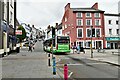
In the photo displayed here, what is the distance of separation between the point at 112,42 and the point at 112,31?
307 centimetres

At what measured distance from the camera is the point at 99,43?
62875 mm

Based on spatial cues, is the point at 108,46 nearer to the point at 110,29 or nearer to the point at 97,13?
the point at 110,29

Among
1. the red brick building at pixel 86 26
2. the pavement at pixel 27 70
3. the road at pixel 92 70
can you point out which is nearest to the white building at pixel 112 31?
the red brick building at pixel 86 26

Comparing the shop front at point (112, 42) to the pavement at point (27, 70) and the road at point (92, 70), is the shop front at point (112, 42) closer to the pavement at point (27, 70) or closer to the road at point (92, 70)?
the pavement at point (27, 70)

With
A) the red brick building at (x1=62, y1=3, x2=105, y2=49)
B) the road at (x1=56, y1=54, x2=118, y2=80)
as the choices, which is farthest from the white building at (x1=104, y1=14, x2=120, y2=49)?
the road at (x1=56, y1=54, x2=118, y2=80)

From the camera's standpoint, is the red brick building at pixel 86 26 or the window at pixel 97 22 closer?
the red brick building at pixel 86 26

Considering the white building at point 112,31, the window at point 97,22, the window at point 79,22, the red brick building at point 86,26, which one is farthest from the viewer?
the white building at point 112,31

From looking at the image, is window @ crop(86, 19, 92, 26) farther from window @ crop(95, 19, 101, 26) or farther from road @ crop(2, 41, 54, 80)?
road @ crop(2, 41, 54, 80)

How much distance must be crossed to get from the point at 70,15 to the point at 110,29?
38.8 ft

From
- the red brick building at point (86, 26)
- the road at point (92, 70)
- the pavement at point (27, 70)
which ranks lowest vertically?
the road at point (92, 70)

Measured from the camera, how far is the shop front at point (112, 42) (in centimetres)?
6352

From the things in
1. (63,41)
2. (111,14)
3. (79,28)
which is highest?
(111,14)

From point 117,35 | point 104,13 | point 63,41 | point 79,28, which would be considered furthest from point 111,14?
point 63,41

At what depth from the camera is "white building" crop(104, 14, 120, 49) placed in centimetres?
6369
